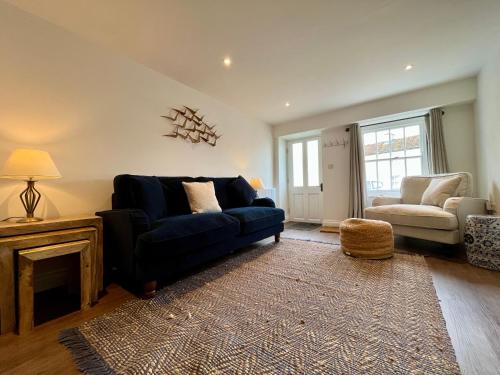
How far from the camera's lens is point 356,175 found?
3.93 meters

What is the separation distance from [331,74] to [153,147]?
253cm

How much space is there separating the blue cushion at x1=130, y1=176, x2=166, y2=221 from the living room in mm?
17

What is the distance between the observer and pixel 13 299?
1214 millimetres

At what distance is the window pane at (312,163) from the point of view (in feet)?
15.5

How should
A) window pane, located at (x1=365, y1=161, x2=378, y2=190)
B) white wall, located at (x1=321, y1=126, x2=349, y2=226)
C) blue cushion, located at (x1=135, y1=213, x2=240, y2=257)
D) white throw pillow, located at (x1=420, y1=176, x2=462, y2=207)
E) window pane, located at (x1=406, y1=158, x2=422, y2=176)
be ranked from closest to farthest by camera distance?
1. blue cushion, located at (x1=135, y1=213, x2=240, y2=257)
2. white throw pillow, located at (x1=420, y1=176, x2=462, y2=207)
3. window pane, located at (x1=406, y1=158, x2=422, y2=176)
4. window pane, located at (x1=365, y1=161, x2=378, y2=190)
5. white wall, located at (x1=321, y1=126, x2=349, y2=226)

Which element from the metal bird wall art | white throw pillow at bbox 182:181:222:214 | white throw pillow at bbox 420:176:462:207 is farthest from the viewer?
the metal bird wall art

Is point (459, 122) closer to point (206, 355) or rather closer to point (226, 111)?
point (226, 111)

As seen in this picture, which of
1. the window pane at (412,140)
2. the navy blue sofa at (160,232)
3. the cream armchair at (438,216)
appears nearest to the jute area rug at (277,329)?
the navy blue sofa at (160,232)

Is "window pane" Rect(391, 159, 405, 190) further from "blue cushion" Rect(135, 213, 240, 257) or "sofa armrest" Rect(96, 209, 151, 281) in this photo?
"sofa armrest" Rect(96, 209, 151, 281)

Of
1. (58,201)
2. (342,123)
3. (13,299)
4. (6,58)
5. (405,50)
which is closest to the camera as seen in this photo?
(13,299)

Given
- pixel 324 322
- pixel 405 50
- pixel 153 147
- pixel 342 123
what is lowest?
pixel 324 322

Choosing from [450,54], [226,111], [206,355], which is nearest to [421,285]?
[206,355]

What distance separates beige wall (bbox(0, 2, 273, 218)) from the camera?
1.67 m

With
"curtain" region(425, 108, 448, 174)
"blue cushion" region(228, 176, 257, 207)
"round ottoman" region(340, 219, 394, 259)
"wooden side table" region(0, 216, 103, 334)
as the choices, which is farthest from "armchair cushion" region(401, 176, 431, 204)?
"wooden side table" region(0, 216, 103, 334)
